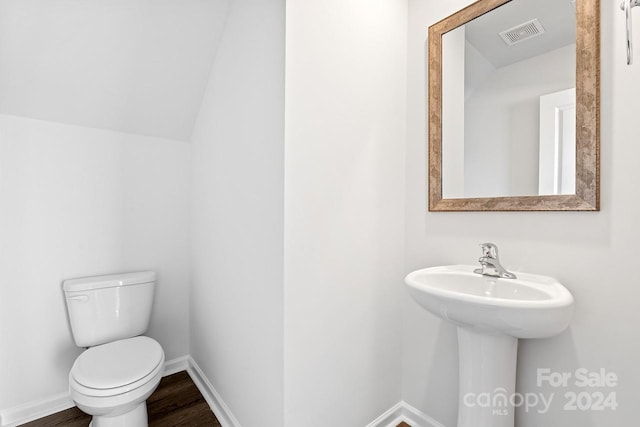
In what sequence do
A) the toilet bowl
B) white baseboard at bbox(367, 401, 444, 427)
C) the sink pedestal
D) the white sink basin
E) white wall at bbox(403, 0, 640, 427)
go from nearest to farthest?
the white sink basin, white wall at bbox(403, 0, 640, 427), the sink pedestal, the toilet bowl, white baseboard at bbox(367, 401, 444, 427)

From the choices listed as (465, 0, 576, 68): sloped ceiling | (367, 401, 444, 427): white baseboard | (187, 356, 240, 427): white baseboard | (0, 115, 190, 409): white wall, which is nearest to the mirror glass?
(465, 0, 576, 68): sloped ceiling

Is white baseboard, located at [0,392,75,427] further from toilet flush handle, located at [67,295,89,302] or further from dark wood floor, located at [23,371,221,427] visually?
toilet flush handle, located at [67,295,89,302]

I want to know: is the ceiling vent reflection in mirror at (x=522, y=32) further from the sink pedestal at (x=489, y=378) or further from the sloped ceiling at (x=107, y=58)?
the sloped ceiling at (x=107, y=58)

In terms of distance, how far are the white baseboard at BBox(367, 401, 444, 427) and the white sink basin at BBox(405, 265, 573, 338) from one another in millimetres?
746

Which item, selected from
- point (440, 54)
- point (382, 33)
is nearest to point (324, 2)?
point (382, 33)

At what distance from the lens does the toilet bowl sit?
1188 millimetres

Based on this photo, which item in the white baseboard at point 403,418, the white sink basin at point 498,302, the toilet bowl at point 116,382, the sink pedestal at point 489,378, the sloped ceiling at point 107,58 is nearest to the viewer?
the white sink basin at point 498,302

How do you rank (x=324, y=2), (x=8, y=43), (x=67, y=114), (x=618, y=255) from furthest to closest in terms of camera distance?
1. (x=67, y=114)
2. (x=8, y=43)
3. (x=324, y=2)
4. (x=618, y=255)

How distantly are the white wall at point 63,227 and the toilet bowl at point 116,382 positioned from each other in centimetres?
40

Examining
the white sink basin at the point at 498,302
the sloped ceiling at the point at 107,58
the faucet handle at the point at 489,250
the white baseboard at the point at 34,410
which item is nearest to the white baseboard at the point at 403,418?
the white sink basin at the point at 498,302

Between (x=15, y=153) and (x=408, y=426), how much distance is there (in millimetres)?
2416

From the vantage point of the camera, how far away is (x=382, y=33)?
140 centimetres

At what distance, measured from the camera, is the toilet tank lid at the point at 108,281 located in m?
1.52

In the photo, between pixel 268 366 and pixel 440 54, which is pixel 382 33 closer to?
pixel 440 54
